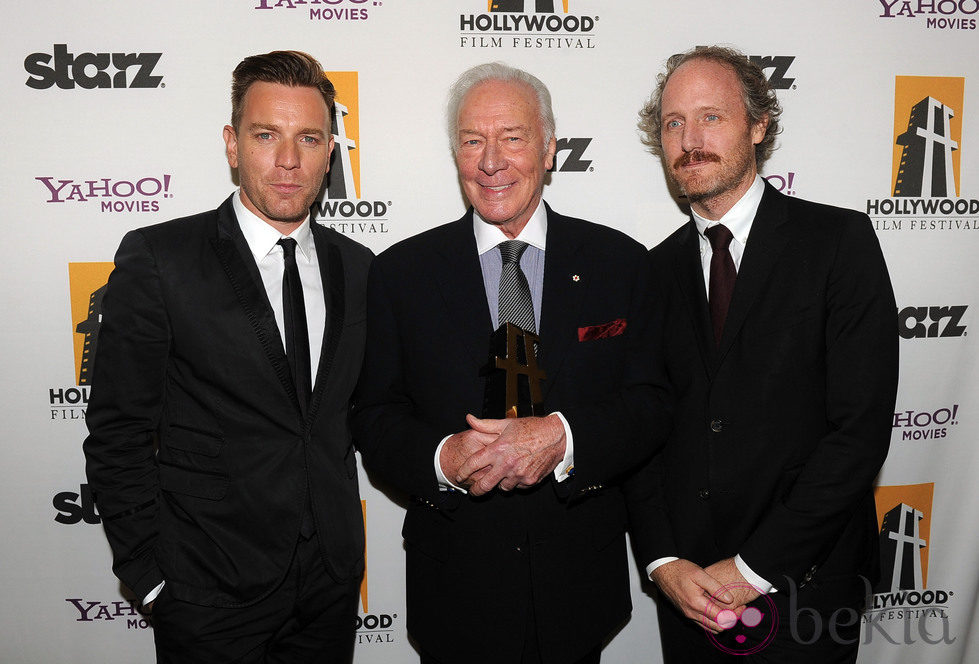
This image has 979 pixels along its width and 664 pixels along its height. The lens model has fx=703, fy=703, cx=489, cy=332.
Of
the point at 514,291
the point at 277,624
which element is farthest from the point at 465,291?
the point at 277,624

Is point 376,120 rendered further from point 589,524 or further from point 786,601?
point 786,601

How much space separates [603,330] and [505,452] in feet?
1.48

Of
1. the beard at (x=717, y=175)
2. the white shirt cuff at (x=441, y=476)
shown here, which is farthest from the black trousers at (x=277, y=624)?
the beard at (x=717, y=175)

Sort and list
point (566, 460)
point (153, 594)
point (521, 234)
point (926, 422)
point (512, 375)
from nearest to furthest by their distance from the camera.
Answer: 1. point (512, 375)
2. point (566, 460)
3. point (153, 594)
4. point (521, 234)
5. point (926, 422)

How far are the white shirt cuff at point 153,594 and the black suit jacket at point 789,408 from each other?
136 cm

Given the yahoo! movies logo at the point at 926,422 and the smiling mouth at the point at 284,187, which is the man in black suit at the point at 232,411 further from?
the yahoo! movies logo at the point at 926,422

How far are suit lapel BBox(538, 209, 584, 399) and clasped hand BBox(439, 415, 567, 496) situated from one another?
154mm

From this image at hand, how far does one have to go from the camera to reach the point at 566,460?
1814mm

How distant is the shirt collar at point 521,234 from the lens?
2.02 m

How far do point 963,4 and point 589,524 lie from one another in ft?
8.52

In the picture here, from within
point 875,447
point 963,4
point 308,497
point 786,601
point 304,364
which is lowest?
point 786,601

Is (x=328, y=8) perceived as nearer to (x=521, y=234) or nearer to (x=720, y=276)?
(x=521, y=234)

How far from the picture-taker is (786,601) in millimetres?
1885

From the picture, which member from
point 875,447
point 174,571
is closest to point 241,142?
point 174,571
